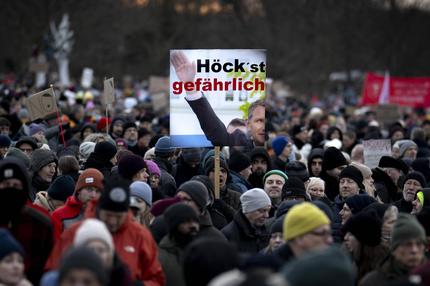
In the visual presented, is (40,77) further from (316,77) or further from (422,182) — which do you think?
(316,77)

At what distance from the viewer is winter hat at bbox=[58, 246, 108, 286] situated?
6.81m

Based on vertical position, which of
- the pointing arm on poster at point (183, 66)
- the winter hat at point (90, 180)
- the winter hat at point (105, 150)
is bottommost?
the winter hat at point (90, 180)

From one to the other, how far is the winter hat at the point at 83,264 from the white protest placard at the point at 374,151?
9396 mm

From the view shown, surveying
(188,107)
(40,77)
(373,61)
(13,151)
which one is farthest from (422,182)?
(373,61)

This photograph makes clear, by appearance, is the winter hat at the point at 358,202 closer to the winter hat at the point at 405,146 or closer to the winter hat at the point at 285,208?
the winter hat at the point at 285,208

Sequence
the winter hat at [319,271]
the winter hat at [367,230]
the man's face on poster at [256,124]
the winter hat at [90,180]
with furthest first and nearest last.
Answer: the man's face on poster at [256,124], the winter hat at [90,180], the winter hat at [367,230], the winter hat at [319,271]

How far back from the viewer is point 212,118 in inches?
486

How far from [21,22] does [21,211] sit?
37.4 meters

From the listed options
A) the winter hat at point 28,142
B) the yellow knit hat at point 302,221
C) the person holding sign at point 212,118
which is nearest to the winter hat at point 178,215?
the yellow knit hat at point 302,221

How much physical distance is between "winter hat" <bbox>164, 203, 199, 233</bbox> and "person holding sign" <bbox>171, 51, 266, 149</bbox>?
10.5 ft

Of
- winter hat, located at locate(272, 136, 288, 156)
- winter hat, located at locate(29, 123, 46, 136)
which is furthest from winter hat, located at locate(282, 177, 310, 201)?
winter hat, located at locate(29, 123, 46, 136)

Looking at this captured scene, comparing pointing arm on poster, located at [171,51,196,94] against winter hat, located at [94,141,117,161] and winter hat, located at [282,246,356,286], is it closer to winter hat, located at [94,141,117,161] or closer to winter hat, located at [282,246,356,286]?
winter hat, located at [94,141,117,161]

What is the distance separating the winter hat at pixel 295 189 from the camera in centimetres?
1199

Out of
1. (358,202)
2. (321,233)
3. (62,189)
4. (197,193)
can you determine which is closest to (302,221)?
(321,233)
